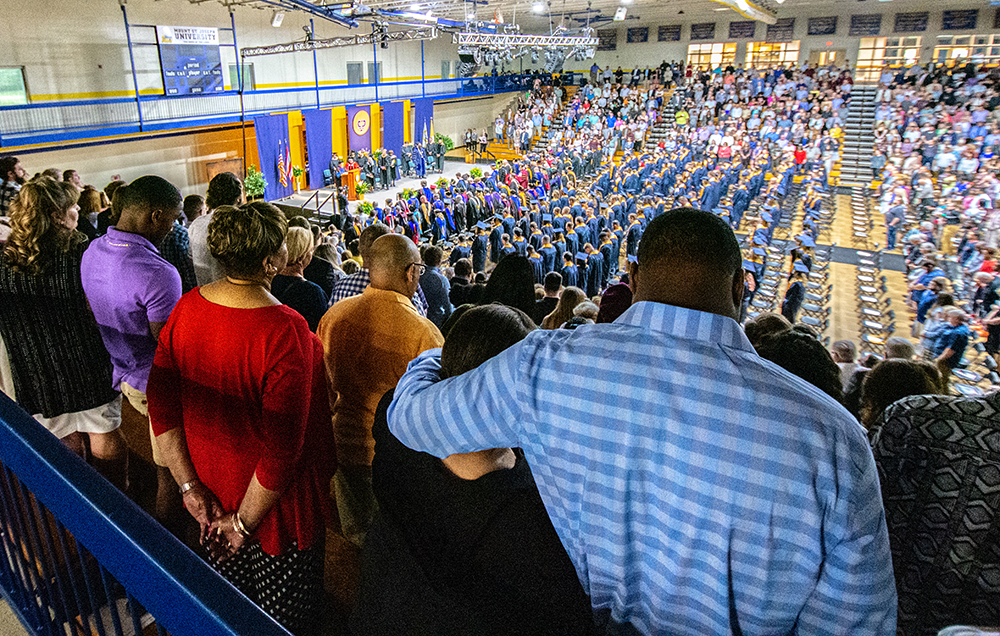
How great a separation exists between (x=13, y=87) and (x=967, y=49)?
31578 mm

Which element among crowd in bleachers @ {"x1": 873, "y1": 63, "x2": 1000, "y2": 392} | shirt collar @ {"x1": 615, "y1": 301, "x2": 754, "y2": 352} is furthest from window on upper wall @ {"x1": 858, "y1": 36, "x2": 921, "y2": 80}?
shirt collar @ {"x1": 615, "y1": 301, "x2": 754, "y2": 352}

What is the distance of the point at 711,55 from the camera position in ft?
93.4

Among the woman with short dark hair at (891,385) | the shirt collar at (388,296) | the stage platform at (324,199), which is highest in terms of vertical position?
the shirt collar at (388,296)

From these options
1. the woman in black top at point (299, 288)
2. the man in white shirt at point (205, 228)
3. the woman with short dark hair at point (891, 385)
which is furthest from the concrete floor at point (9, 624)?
the woman with short dark hair at point (891, 385)

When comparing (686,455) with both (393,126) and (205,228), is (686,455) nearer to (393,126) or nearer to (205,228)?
(205,228)

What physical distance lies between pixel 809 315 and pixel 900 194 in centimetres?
704

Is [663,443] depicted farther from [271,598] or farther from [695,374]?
[271,598]

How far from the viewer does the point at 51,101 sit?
12.4 metres

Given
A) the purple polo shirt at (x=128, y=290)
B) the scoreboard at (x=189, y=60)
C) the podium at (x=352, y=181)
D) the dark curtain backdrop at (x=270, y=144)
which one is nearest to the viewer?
the purple polo shirt at (x=128, y=290)

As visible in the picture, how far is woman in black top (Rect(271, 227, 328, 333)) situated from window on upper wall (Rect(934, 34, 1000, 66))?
28880 millimetres

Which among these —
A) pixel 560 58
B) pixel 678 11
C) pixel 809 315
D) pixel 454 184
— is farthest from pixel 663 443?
pixel 678 11

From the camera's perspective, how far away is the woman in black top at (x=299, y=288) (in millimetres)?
2719

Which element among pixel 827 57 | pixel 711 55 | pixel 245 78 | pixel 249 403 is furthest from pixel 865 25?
pixel 249 403

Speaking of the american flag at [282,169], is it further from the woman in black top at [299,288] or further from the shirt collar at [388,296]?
the shirt collar at [388,296]
